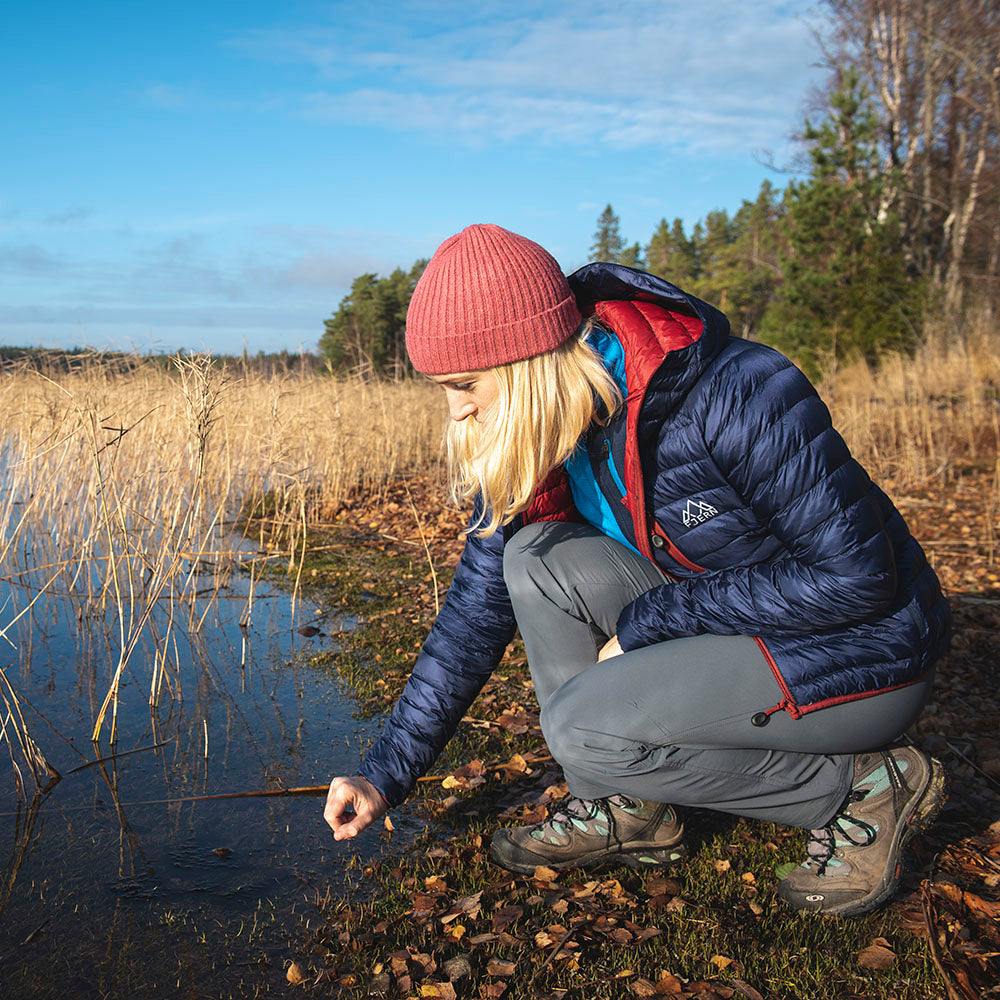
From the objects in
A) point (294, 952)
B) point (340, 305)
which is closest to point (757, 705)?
point (294, 952)

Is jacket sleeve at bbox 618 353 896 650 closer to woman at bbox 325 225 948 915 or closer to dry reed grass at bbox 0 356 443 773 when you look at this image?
woman at bbox 325 225 948 915

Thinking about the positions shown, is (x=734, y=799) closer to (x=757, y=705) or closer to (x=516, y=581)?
(x=757, y=705)

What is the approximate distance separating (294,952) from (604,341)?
5.14ft

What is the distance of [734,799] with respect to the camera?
1892 millimetres

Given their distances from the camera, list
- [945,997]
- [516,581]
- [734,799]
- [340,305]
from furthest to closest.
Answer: [340,305] < [516,581] < [734,799] < [945,997]

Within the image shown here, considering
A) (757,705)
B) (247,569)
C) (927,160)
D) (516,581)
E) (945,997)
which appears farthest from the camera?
(927,160)

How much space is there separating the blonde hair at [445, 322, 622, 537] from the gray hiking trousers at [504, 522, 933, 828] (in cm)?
34

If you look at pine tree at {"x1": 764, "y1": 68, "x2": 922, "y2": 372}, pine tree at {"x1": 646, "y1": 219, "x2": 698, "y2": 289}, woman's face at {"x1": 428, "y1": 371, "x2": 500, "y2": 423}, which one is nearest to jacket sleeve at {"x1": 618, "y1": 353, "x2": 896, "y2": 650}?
woman's face at {"x1": 428, "y1": 371, "x2": 500, "y2": 423}

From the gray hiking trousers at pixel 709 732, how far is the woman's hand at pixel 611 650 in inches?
2.0

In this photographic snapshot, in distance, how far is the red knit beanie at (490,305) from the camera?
1752 mm

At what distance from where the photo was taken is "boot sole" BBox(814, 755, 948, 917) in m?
1.82

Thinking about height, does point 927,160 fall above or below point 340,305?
above

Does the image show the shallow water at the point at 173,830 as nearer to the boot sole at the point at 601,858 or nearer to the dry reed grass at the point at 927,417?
the boot sole at the point at 601,858

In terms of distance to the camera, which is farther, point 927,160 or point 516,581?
point 927,160
